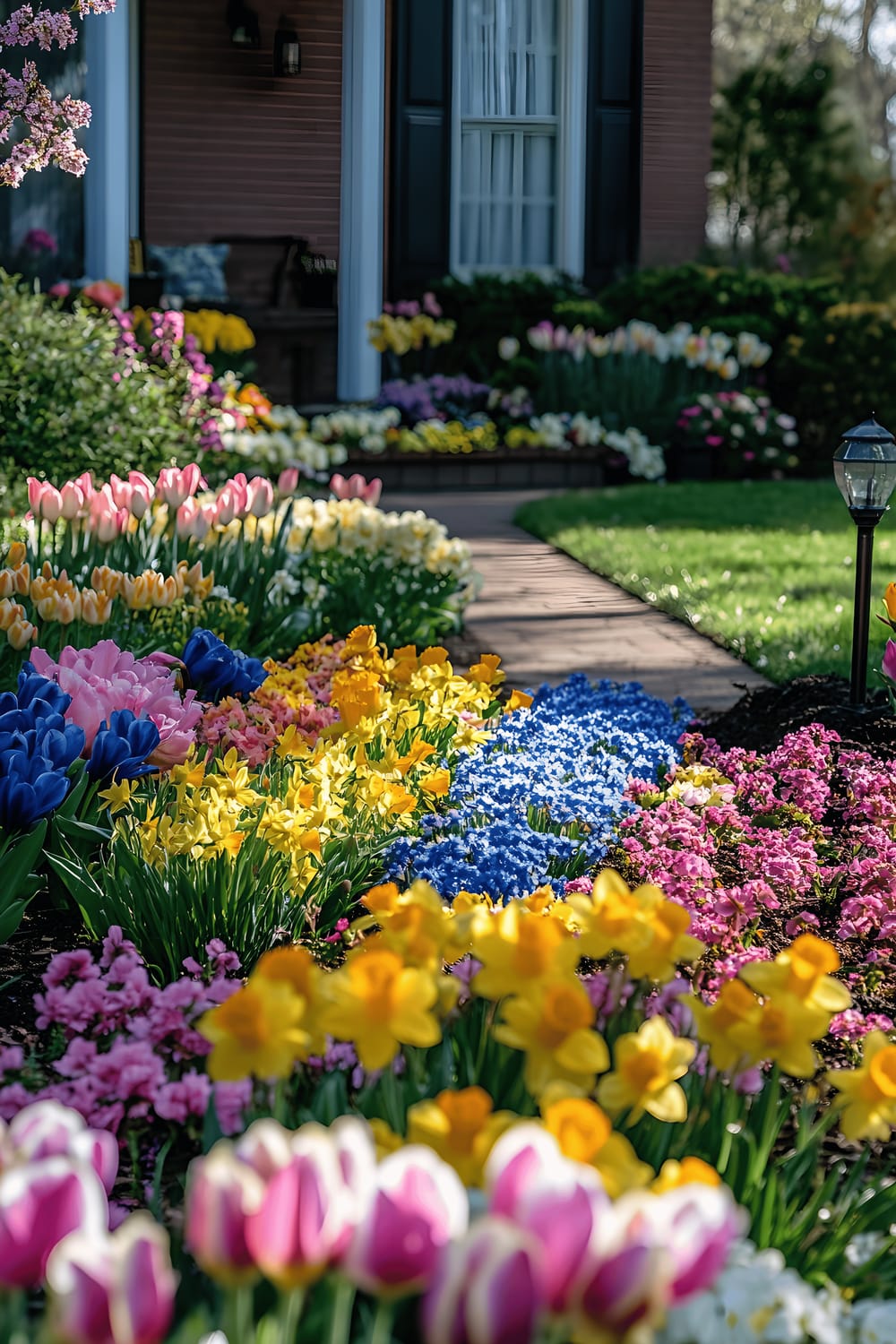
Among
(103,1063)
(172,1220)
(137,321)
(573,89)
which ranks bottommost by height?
(172,1220)

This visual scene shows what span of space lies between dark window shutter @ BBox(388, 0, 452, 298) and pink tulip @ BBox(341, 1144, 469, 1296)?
11.8 metres

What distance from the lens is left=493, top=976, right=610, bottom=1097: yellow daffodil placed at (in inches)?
58.8

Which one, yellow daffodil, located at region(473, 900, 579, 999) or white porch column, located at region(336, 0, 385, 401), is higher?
white porch column, located at region(336, 0, 385, 401)

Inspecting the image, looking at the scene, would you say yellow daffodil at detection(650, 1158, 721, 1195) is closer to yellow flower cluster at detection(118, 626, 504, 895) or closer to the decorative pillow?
yellow flower cluster at detection(118, 626, 504, 895)

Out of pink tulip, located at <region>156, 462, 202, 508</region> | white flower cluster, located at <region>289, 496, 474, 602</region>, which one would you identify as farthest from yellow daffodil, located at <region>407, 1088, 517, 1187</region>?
white flower cluster, located at <region>289, 496, 474, 602</region>

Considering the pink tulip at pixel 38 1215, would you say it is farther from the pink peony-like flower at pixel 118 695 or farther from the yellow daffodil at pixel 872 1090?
the pink peony-like flower at pixel 118 695

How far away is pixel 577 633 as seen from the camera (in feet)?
19.8

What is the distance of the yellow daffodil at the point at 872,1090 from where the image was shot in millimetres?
1544

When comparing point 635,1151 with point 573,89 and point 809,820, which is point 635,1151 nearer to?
point 809,820

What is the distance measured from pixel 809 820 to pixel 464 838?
0.86 m

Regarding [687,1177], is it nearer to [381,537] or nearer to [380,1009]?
[380,1009]

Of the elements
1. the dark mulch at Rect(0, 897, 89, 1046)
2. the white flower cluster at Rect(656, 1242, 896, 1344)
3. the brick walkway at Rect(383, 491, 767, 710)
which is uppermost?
the white flower cluster at Rect(656, 1242, 896, 1344)

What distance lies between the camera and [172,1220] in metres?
1.92

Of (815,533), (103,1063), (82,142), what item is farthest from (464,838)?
(82,142)
